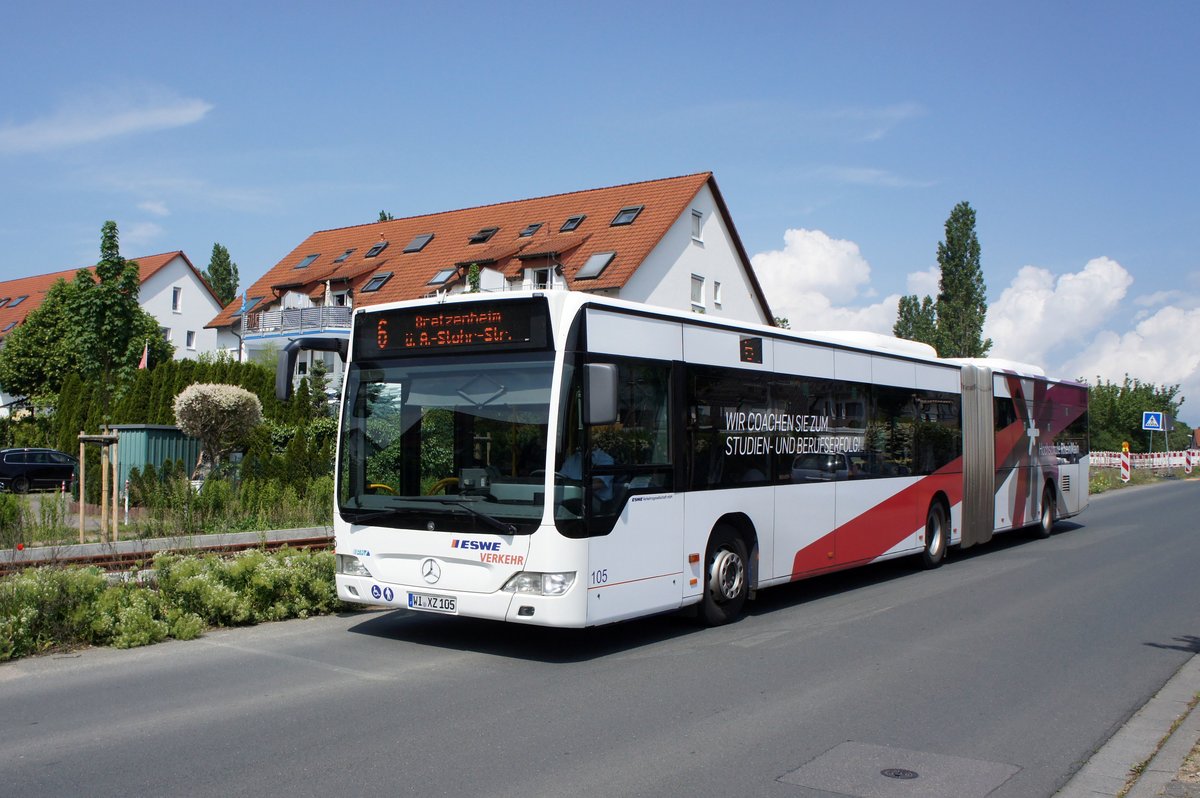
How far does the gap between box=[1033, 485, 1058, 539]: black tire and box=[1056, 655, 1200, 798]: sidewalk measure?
1266 centimetres

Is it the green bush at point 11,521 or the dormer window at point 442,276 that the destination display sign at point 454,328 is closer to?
the green bush at point 11,521

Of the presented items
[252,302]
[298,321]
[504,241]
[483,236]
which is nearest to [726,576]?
[504,241]

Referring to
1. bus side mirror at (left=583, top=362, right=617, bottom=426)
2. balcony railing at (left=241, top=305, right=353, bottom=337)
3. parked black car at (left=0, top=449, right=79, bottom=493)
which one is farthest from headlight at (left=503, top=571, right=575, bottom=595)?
balcony railing at (left=241, top=305, right=353, bottom=337)

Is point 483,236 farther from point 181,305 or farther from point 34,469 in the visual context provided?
point 181,305

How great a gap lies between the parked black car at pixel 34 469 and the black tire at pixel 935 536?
89.1 ft

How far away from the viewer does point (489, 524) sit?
869 cm

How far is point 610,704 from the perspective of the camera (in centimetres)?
753

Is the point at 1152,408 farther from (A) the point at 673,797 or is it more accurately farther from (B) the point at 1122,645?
(A) the point at 673,797

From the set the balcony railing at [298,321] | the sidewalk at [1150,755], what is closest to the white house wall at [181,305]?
the balcony railing at [298,321]

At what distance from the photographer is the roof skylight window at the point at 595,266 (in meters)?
40.9

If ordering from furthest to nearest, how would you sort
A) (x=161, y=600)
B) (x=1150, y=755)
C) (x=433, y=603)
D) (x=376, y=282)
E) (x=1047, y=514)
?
(x=376, y=282)
(x=1047, y=514)
(x=161, y=600)
(x=433, y=603)
(x=1150, y=755)

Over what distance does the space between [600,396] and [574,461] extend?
59 cm

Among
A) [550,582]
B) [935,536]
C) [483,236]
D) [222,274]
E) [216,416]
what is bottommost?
[935,536]

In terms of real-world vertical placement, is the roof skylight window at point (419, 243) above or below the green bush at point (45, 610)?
above
